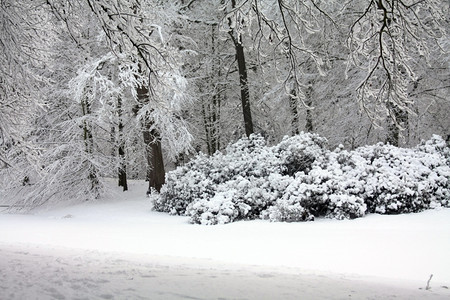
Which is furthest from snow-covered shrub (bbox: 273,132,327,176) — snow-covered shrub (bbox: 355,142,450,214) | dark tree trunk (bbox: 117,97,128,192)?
dark tree trunk (bbox: 117,97,128,192)

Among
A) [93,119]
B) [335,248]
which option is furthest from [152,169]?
[335,248]

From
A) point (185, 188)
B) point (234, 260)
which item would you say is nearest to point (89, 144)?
point (185, 188)

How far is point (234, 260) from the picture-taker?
5609mm

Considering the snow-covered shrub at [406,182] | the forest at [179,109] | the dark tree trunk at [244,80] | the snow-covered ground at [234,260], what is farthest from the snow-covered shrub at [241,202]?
the dark tree trunk at [244,80]

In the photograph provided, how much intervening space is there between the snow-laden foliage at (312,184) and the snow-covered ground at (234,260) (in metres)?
0.38

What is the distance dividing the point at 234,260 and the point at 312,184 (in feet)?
10.9

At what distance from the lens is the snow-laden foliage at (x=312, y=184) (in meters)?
8.06

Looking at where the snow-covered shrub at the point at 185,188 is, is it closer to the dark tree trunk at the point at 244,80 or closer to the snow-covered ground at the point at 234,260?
the snow-covered ground at the point at 234,260

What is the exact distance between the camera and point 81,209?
41.3 ft

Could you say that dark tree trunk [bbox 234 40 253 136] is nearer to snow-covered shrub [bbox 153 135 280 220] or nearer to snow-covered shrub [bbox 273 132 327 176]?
snow-covered shrub [bbox 153 135 280 220]

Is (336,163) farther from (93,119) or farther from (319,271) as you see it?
→ (93,119)

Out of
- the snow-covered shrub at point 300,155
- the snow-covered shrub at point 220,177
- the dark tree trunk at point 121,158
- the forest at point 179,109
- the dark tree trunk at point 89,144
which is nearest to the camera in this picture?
the forest at point 179,109

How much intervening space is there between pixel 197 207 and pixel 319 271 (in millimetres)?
4345

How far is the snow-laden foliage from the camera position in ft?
26.5
